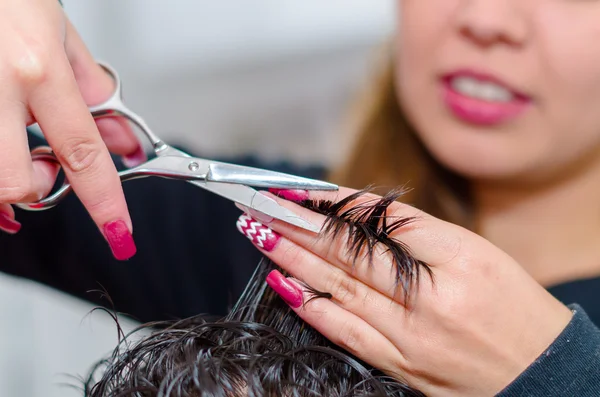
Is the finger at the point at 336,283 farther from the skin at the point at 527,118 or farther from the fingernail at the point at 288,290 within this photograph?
the skin at the point at 527,118

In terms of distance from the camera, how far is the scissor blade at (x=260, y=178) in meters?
0.54

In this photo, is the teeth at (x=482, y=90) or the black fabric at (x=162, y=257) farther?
the black fabric at (x=162, y=257)

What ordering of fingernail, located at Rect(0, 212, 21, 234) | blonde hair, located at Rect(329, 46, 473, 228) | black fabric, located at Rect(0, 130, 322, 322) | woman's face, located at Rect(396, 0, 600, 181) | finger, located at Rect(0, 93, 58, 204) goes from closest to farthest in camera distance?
1. finger, located at Rect(0, 93, 58, 204)
2. fingernail, located at Rect(0, 212, 21, 234)
3. woman's face, located at Rect(396, 0, 600, 181)
4. black fabric, located at Rect(0, 130, 322, 322)
5. blonde hair, located at Rect(329, 46, 473, 228)

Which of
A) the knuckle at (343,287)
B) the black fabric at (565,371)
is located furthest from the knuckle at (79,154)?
the black fabric at (565,371)

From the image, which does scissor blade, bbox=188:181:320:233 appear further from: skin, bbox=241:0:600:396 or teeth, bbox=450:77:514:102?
teeth, bbox=450:77:514:102

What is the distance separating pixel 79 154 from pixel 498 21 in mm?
510

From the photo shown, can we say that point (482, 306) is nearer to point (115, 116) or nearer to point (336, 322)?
point (336, 322)

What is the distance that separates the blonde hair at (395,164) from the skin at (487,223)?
0.05 meters

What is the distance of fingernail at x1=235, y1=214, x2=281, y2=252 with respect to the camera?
Result: 55 cm

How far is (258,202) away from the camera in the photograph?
0.55m

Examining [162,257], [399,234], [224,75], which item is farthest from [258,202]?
[224,75]

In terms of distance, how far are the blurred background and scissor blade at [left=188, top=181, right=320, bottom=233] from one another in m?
0.83

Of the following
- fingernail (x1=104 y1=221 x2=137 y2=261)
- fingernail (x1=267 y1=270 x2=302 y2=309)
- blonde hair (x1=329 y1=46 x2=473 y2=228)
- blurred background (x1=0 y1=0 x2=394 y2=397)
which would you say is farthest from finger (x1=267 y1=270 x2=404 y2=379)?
blurred background (x1=0 y1=0 x2=394 y2=397)

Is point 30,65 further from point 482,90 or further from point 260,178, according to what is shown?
point 482,90
